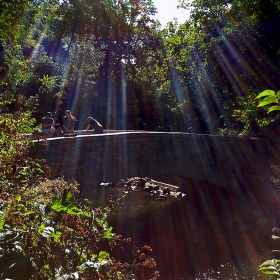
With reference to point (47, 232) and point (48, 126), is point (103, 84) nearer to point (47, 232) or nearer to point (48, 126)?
point (48, 126)

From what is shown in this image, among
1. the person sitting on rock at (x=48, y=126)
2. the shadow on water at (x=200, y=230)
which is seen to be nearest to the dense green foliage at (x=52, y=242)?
the shadow on water at (x=200, y=230)

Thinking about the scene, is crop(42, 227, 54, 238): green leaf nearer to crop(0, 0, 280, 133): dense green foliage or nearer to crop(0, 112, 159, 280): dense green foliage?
crop(0, 112, 159, 280): dense green foliage

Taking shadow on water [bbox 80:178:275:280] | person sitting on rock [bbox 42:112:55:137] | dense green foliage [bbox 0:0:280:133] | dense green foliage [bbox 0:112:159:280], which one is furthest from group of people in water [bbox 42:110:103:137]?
dense green foliage [bbox 0:112:159:280]

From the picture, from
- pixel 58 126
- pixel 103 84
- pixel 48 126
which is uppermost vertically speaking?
pixel 103 84

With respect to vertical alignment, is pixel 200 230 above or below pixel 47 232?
above

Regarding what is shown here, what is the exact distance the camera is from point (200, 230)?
9.09 metres

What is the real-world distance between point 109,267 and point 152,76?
79.9 ft

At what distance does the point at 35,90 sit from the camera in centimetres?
1731

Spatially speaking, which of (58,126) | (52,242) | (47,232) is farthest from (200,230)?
(47,232)

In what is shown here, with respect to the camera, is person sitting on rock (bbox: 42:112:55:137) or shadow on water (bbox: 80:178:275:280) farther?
person sitting on rock (bbox: 42:112:55:137)

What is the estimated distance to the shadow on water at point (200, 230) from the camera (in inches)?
279

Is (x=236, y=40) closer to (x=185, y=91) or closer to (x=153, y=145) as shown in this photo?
(x=153, y=145)

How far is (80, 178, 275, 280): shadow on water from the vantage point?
7082mm

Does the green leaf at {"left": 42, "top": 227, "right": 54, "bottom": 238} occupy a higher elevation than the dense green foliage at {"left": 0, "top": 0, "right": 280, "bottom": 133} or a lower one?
lower
